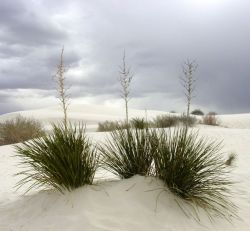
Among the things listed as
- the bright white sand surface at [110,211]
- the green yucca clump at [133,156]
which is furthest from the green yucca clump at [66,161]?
the green yucca clump at [133,156]

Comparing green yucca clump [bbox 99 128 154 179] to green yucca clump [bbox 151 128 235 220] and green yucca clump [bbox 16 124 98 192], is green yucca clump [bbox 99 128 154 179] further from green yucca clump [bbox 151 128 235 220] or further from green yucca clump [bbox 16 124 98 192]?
green yucca clump [bbox 16 124 98 192]

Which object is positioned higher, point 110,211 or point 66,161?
point 66,161

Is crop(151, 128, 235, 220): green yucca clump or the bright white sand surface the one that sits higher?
crop(151, 128, 235, 220): green yucca clump

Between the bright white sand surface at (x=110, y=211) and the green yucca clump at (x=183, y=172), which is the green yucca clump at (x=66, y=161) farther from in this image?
the green yucca clump at (x=183, y=172)

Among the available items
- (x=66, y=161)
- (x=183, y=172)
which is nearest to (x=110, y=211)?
(x=66, y=161)

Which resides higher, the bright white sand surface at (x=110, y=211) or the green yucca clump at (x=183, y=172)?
the green yucca clump at (x=183, y=172)

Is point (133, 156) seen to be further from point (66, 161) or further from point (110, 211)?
point (110, 211)

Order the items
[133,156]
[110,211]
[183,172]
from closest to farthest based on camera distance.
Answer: [110,211] < [183,172] < [133,156]

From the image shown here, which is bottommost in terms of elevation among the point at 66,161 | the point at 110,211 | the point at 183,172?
the point at 110,211

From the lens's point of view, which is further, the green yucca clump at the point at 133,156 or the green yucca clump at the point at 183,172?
the green yucca clump at the point at 133,156

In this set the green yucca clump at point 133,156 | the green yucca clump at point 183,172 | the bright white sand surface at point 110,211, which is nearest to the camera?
the bright white sand surface at point 110,211

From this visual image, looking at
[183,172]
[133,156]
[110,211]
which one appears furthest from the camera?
[133,156]

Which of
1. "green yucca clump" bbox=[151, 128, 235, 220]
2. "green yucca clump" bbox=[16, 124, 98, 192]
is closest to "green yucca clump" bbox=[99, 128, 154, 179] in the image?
"green yucca clump" bbox=[151, 128, 235, 220]

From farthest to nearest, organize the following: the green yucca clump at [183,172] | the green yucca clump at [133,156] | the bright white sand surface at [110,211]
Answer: the green yucca clump at [133,156], the green yucca clump at [183,172], the bright white sand surface at [110,211]
